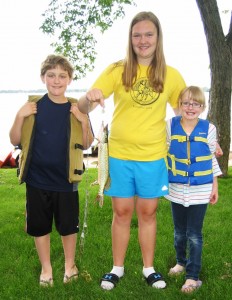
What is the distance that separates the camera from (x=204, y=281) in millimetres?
4137

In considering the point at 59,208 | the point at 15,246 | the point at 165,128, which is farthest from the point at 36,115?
the point at 15,246

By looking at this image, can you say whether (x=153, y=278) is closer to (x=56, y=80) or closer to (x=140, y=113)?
(x=140, y=113)

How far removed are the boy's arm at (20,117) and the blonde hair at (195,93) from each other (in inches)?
54.4

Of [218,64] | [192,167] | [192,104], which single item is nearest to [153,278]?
[192,167]

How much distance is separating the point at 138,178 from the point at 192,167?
505 mm

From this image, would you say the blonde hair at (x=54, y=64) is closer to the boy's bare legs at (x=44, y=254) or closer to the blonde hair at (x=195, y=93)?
the blonde hair at (x=195, y=93)

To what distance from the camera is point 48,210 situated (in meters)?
4.04

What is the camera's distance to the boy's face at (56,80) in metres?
3.91

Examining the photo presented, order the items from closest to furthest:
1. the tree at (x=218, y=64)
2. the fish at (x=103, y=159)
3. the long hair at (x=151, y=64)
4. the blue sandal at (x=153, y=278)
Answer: the fish at (x=103, y=159) → the long hair at (x=151, y=64) → the blue sandal at (x=153, y=278) → the tree at (x=218, y=64)

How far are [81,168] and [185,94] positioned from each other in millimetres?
1190

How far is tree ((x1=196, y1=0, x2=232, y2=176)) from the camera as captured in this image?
27.9 ft

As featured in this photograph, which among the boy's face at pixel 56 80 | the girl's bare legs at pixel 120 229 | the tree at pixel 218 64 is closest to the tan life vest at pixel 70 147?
the boy's face at pixel 56 80

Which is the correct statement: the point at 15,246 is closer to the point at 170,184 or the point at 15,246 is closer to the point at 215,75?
the point at 170,184

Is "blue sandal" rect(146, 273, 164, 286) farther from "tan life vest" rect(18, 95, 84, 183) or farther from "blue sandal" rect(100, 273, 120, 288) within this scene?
"tan life vest" rect(18, 95, 84, 183)
